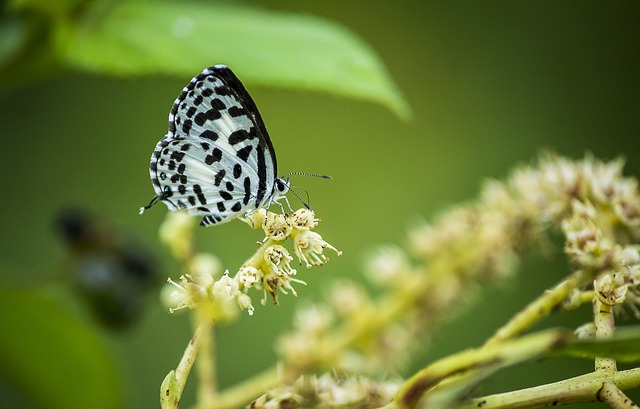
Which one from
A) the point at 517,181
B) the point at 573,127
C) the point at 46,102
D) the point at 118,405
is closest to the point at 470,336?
the point at 573,127

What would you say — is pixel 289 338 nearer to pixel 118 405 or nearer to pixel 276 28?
pixel 118 405

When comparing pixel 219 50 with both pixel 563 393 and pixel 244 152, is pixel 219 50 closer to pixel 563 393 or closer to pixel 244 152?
pixel 244 152

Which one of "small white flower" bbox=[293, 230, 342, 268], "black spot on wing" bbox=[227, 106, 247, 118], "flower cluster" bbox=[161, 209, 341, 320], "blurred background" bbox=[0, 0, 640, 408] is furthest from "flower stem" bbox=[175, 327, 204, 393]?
"blurred background" bbox=[0, 0, 640, 408]

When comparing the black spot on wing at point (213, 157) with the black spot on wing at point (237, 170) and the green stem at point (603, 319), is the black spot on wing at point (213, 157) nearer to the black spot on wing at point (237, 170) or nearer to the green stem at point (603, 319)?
the black spot on wing at point (237, 170)

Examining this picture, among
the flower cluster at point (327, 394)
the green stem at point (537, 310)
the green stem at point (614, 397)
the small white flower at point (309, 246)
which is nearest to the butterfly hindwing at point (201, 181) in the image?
the small white flower at point (309, 246)

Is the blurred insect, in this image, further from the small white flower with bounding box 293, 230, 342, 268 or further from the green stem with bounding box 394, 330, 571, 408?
the green stem with bounding box 394, 330, 571, 408

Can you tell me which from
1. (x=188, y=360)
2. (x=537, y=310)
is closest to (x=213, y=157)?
(x=188, y=360)
